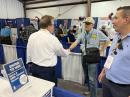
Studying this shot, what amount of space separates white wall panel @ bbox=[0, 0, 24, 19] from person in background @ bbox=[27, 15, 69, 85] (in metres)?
11.1

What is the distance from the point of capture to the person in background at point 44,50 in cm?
203

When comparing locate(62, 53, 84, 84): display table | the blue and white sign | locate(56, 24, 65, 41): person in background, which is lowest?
locate(62, 53, 84, 84): display table

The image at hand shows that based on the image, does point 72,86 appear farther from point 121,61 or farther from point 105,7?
point 105,7

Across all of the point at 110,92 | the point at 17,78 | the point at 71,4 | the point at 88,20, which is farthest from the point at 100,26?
the point at 17,78

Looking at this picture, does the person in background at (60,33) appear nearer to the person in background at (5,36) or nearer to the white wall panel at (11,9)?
the person in background at (5,36)

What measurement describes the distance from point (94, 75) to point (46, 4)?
10.2 metres

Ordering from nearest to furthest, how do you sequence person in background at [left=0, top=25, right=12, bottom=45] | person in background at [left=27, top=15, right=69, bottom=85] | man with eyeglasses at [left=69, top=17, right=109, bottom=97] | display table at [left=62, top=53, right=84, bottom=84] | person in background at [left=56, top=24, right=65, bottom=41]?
1. person in background at [left=27, top=15, right=69, bottom=85]
2. man with eyeglasses at [left=69, top=17, right=109, bottom=97]
3. display table at [left=62, top=53, right=84, bottom=84]
4. person in background at [left=56, top=24, right=65, bottom=41]
5. person in background at [left=0, top=25, right=12, bottom=45]

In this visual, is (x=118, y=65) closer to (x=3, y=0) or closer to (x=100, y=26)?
(x=100, y=26)

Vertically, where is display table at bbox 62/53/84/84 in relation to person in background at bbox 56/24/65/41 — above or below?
below

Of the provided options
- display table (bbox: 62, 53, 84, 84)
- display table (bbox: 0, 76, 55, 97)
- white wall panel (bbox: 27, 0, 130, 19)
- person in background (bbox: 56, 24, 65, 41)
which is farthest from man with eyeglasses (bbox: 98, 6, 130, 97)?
white wall panel (bbox: 27, 0, 130, 19)

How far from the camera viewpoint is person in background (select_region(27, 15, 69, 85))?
2027 millimetres

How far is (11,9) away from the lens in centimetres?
1282

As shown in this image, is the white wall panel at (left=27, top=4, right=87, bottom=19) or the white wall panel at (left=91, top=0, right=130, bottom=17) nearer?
the white wall panel at (left=91, top=0, right=130, bottom=17)

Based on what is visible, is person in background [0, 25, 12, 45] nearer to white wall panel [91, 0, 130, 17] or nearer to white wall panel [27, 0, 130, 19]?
white wall panel [27, 0, 130, 19]
